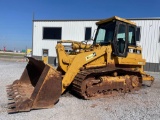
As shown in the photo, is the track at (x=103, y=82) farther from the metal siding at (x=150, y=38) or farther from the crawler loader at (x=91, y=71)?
the metal siding at (x=150, y=38)

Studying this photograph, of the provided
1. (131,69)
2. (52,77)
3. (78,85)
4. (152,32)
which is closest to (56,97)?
(52,77)

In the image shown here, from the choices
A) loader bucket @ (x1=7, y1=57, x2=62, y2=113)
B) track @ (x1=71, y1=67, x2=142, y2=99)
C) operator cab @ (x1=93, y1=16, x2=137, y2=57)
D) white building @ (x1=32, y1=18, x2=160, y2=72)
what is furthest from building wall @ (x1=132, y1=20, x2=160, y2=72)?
loader bucket @ (x1=7, y1=57, x2=62, y2=113)

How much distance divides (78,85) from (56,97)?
1.03 metres

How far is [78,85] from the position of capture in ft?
19.8

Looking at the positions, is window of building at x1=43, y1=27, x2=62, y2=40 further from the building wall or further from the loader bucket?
the loader bucket

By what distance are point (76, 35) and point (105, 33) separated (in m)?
10.8

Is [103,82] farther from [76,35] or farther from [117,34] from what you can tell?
[76,35]

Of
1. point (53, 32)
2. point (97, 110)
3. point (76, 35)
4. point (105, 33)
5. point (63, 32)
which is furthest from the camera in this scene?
point (53, 32)

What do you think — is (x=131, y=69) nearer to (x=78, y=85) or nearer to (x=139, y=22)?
(x=78, y=85)

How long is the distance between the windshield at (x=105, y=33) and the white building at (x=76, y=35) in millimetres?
8501

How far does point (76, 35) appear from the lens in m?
18.3

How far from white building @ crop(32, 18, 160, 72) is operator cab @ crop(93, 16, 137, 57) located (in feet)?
28.9

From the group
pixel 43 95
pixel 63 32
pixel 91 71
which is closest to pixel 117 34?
pixel 91 71

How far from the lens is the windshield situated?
7270 mm
